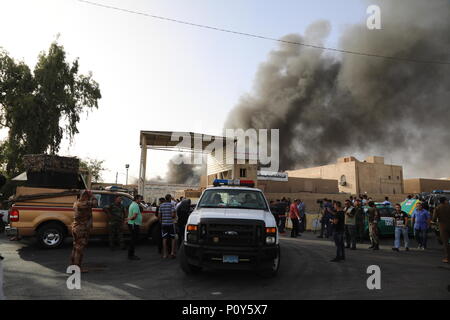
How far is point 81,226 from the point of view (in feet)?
21.2

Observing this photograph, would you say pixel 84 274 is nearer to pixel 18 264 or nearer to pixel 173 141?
pixel 18 264

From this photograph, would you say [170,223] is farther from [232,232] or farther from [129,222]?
[232,232]

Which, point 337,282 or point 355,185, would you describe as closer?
point 337,282

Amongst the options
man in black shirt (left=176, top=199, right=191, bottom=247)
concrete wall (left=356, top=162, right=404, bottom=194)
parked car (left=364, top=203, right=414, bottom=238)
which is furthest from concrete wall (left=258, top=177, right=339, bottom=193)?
man in black shirt (left=176, top=199, right=191, bottom=247)

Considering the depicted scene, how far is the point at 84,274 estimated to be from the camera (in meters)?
6.36

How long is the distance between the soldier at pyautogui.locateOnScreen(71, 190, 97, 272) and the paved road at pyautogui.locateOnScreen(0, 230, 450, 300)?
446mm

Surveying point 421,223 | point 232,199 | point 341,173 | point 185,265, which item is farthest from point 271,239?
point 341,173

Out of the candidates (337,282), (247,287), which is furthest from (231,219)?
(337,282)

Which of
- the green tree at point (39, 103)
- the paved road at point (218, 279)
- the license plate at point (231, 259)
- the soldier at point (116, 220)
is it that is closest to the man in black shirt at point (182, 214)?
the paved road at point (218, 279)

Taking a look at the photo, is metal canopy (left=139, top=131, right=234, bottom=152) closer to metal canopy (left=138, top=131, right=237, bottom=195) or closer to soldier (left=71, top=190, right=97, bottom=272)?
metal canopy (left=138, top=131, right=237, bottom=195)

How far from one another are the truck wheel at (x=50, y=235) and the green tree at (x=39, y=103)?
47.5 feet

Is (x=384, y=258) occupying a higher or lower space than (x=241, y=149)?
lower

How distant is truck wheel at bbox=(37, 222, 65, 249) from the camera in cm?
916
